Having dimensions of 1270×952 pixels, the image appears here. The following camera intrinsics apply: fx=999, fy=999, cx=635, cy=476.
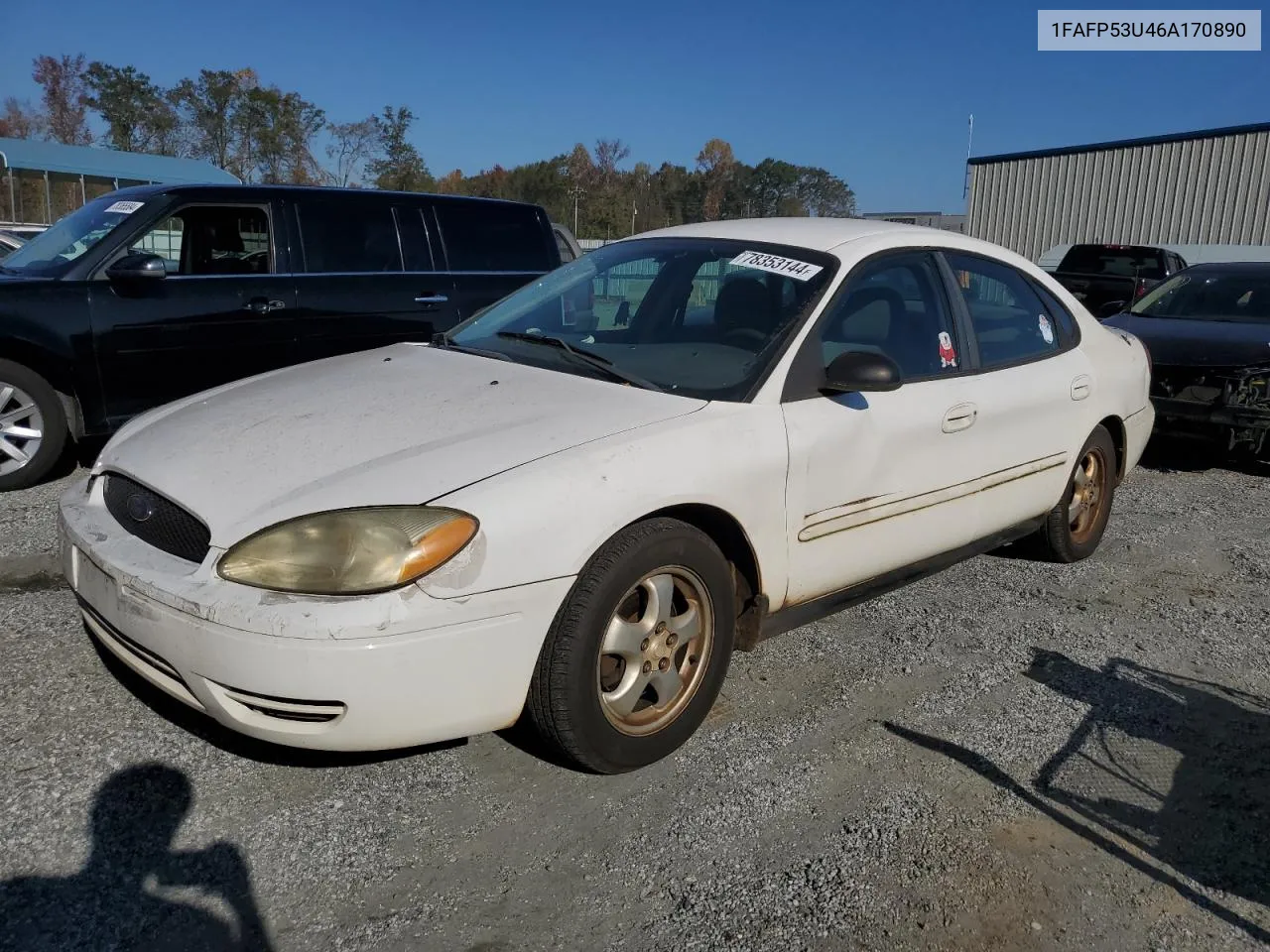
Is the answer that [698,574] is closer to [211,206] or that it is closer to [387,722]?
[387,722]

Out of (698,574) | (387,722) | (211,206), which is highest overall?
(211,206)

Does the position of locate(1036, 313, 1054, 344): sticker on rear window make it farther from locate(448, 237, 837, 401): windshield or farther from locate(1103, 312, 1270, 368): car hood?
locate(1103, 312, 1270, 368): car hood

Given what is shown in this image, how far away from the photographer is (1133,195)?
24.8 m

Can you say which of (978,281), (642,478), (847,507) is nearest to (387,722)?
(642,478)

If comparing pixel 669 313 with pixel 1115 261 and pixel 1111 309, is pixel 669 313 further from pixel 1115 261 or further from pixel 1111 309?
pixel 1115 261

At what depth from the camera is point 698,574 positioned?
114 inches

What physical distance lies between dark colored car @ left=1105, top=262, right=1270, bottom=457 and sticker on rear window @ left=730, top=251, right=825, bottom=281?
14.8 ft

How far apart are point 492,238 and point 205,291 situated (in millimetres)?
2192

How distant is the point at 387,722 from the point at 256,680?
32 cm

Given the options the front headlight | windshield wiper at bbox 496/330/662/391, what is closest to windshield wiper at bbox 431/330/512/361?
windshield wiper at bbox 496/330/662/391

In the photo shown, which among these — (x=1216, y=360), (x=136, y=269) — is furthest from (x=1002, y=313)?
(x=136, y=269)

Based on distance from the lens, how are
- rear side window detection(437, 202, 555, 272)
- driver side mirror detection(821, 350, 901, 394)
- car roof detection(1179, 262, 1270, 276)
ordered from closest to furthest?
driver side mirror detection(821, 350, 901, 394) < rear side window detection(437, 202, 555, 272) < car roof detection(1179, 262, 1270, 276)

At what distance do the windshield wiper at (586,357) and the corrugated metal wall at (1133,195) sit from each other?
22.7 m

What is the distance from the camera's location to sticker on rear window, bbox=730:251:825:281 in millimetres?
3523
